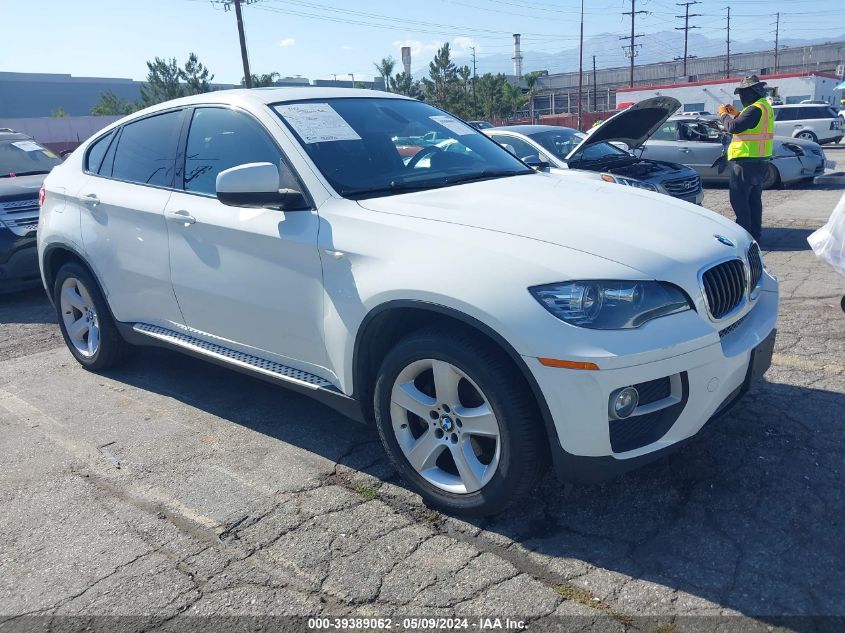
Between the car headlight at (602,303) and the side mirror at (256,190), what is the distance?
1333 millimetres

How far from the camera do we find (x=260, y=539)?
9.89 ft

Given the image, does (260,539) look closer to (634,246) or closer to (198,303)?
(198,303)

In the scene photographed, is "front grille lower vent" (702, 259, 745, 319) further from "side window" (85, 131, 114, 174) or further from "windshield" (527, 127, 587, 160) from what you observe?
"windshield" (527, 127, 587, 160)

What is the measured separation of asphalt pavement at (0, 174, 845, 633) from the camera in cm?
254

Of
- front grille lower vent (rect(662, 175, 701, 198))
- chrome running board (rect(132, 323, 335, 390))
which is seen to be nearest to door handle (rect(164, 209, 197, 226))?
chrome running board (rect(132, 323, 335, 390))

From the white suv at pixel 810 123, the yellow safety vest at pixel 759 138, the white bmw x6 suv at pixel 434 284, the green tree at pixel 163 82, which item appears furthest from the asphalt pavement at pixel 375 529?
the green tree at pixel 163 82

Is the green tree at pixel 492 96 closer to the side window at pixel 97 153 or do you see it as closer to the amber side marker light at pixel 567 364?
the side window at pixel 97 153

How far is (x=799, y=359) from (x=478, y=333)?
2.78 metres

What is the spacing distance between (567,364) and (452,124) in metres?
2.32

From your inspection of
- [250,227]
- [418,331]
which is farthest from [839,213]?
[250,227]

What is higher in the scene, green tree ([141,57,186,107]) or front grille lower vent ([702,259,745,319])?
green tree ([141,57,186,107])

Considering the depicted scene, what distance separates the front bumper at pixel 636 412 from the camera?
254 cm

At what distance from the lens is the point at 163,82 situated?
53250 mm

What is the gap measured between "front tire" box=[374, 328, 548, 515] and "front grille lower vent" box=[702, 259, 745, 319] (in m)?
0.83
